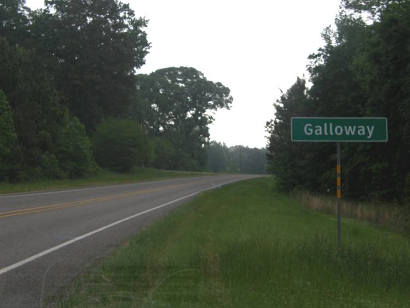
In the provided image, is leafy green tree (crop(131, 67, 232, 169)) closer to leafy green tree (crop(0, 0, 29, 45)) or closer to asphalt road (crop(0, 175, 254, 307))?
leafy green tree (crop(0, 0, 29, 45))

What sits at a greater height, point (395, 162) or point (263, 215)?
point (395, 162)

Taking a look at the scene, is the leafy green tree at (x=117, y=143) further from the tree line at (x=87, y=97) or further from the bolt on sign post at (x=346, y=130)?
the bolt on sign post at (x=346, y=130)

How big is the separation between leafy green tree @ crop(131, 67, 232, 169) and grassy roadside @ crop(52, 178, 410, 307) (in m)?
71.8

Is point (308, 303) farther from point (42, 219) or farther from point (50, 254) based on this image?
point (42, 219)

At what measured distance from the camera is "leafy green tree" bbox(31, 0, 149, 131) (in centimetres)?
5484

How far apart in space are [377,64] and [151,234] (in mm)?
15722

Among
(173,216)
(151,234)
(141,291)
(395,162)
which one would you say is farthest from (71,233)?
(395,162)

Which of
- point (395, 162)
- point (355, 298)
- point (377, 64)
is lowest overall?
point (355, 298)

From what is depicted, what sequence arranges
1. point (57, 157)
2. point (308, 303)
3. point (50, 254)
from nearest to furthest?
point (308, 303) < point (50, 254) < point (57, 157)

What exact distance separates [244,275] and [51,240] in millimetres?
4963

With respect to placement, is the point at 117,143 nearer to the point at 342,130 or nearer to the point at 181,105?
the point at 181,105

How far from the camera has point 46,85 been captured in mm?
39906

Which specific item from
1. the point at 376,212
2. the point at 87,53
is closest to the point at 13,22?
the point at 87,53

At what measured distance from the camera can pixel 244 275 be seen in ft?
23.1
